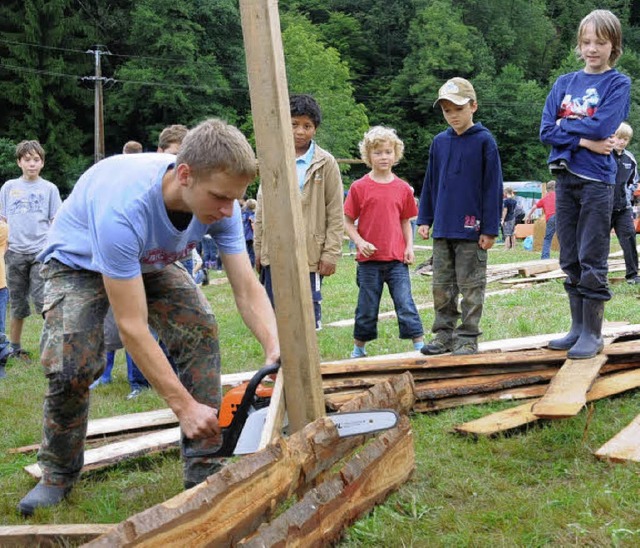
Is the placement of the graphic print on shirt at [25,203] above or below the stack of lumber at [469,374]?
above

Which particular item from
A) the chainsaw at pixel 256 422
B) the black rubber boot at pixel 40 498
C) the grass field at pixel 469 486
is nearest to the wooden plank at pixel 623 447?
the grass field at pixel 469 486

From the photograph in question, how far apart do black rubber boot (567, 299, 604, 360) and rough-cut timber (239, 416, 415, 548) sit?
4.88ft

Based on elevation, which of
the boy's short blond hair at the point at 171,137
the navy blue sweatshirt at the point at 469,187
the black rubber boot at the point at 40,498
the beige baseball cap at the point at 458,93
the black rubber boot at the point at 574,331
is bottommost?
the black rubber boot at the point at 40,498

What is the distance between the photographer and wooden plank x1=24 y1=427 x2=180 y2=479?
421cm

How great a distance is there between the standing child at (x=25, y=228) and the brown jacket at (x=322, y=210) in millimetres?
2571

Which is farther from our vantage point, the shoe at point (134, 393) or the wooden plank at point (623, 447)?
the shoe at point (134, 393)

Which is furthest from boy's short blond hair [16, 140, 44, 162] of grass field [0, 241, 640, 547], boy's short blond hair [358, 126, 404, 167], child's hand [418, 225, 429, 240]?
child's hand [418, 225, 429, 240]

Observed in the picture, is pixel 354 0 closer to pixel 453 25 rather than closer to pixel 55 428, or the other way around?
pixel 453 25

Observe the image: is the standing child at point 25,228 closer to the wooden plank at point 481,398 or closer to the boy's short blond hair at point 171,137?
the boy's short blond hair at point 171,137

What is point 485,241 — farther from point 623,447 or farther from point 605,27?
point 623,447

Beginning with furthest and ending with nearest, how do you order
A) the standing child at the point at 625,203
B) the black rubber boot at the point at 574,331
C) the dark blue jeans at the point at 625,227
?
the dark blue jeans at the point at 625,227 < the standing child at the point at 625,203 < the black rubber boot at the point at 574,331

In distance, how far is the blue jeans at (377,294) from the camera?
6406 mm

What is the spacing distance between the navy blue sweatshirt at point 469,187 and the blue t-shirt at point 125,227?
2305mm

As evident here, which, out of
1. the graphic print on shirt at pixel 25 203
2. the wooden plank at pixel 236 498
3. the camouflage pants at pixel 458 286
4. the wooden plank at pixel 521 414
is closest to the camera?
the wooden plank at pixel 236 498
